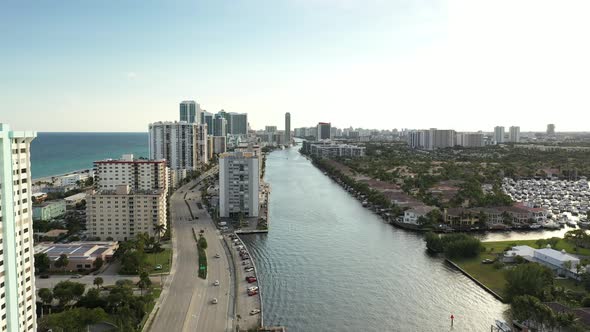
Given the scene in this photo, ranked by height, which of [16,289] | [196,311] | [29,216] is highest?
[29,216]

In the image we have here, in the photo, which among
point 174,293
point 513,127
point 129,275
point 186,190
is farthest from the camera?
point 513,127

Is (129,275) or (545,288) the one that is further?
(129,275)

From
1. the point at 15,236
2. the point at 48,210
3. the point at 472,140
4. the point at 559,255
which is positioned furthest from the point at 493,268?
the point at 472,140

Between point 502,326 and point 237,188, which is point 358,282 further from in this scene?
point 237,188

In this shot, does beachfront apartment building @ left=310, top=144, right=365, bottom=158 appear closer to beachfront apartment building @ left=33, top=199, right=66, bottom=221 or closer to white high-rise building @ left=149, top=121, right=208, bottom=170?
white high-rise building @ left=149, top=121, right=208, bottom=170

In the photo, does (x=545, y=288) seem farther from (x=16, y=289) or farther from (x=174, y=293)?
(x=16, y=289)

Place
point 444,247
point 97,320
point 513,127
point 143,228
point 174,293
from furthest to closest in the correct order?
point 513,127, point 143,228, point 444,247, point 174,293, point 97,320

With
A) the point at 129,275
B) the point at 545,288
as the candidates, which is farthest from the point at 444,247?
the point at 129,275
